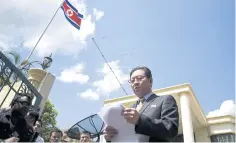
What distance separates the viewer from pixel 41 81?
22.9ft

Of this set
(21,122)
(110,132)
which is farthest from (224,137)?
(110,132)

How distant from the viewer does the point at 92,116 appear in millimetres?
6336

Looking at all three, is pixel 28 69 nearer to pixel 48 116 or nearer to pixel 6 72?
pixel 6 72

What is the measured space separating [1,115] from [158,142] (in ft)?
4.52

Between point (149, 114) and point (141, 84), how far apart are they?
0.84ft

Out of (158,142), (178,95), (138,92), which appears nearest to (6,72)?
(138,92)

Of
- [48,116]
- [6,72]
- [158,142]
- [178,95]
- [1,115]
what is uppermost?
[48,116]

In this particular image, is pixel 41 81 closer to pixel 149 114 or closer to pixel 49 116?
pixel 149 114

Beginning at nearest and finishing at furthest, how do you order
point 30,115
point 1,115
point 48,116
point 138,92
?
point 138,92 < point 1,115 < point 30,115 < point 48,116

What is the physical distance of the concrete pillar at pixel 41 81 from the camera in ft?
22.4

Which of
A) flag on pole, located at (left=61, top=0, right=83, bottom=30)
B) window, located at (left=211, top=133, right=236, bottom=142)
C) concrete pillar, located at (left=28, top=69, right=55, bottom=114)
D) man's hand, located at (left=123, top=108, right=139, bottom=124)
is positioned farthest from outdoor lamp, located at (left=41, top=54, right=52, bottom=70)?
window, located at (left=211, top=133, right=236, bottom=142)

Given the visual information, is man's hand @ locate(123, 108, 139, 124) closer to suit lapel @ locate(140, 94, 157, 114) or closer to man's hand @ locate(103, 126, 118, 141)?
man's hand @ locate(103, 126, 118, 141)

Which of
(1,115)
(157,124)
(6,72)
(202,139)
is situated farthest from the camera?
(202,139)

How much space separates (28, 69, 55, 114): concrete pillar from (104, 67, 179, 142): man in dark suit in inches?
219
